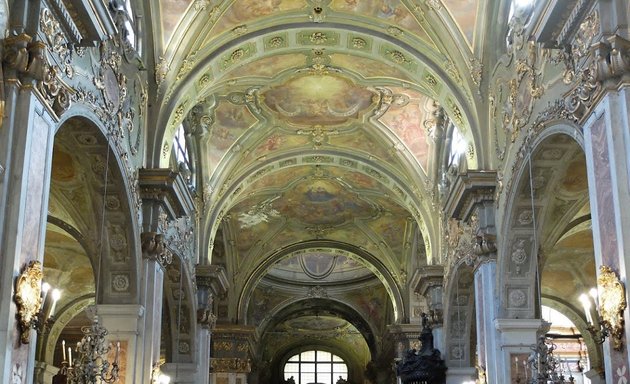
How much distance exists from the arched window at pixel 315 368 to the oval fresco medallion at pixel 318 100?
81.3 feet

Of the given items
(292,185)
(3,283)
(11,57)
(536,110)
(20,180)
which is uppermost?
(292,185)

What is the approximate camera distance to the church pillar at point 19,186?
1032 cm

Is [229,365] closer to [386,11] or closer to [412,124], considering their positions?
[412,124]

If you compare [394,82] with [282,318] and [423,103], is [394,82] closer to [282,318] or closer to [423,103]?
[423,103]

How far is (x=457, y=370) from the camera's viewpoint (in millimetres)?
24031

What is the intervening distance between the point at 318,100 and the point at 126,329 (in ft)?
31.2

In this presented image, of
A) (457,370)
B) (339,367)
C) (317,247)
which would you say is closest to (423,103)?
(457,370)

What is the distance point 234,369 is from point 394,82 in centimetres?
1296

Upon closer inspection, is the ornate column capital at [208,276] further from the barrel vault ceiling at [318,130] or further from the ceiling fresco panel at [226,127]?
the ceiling fresco panel at [226,127]

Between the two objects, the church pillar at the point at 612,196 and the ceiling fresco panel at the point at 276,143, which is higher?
the ceiling fresco panel at the point at 276,143

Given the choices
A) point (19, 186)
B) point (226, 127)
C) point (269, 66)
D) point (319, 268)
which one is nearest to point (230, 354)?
point (226, 127)

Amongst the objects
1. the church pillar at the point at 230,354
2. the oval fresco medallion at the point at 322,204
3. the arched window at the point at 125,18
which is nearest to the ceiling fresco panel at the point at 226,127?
the oval fresco medallion at the point at 322,204

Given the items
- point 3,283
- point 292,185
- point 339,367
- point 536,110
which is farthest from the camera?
point 339,367

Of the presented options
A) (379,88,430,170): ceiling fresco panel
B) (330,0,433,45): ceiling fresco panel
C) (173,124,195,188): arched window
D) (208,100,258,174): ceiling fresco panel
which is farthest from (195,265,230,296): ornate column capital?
(330,0,433,45): ceiling fresco panel
